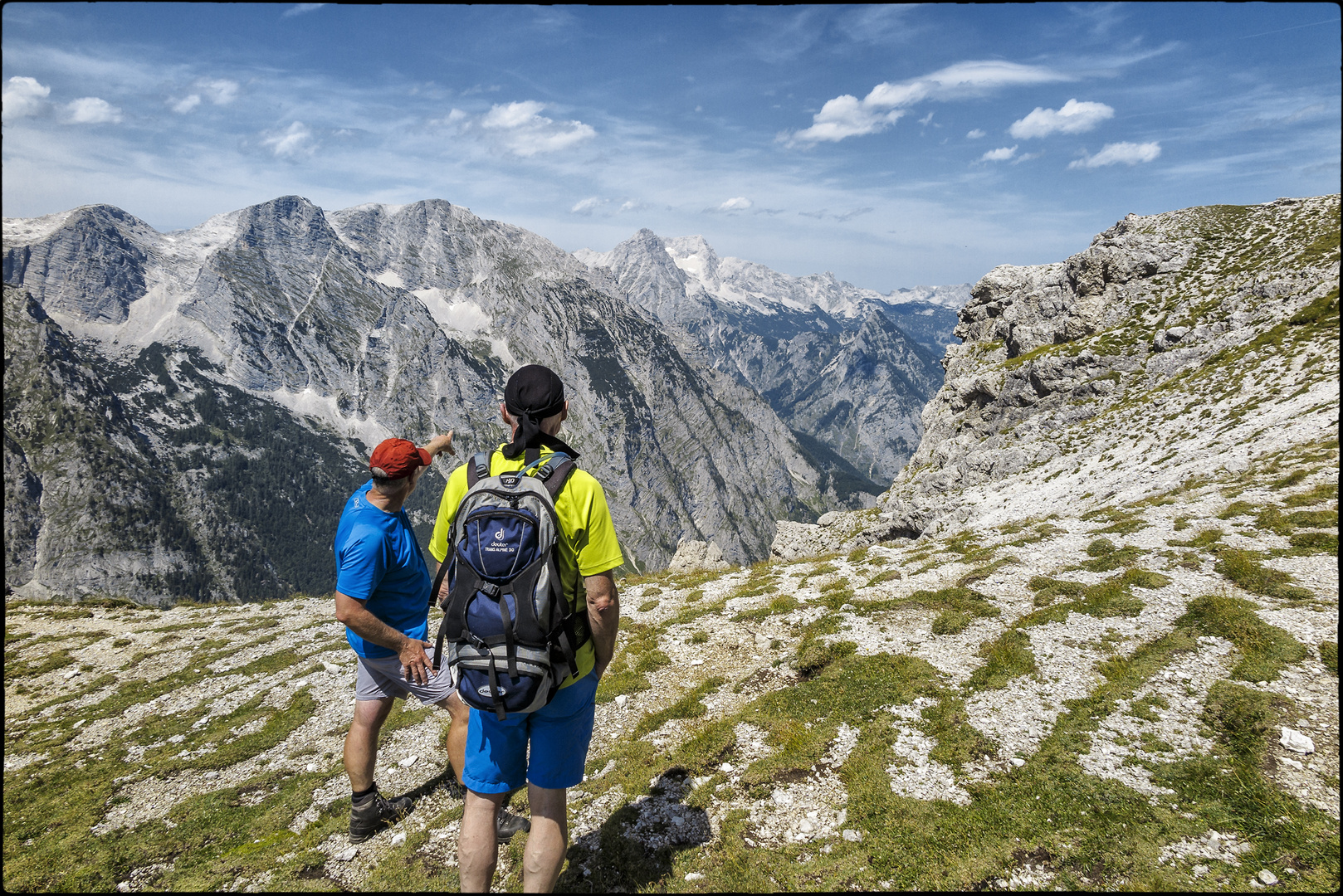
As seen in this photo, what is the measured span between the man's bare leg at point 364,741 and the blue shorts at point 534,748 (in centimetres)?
405

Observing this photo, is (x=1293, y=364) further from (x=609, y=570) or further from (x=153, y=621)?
(x=153, y=621)

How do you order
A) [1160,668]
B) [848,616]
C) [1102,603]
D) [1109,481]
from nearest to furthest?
[1160,668] < [1102,603] < [848,616] < [1109,481]

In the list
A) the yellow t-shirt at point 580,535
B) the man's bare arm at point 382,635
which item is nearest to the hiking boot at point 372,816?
the man's bare arm at point 382,635

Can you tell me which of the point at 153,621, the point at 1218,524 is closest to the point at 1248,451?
the point at 1218,524

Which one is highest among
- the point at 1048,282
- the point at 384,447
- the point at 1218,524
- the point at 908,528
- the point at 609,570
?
the point at 1048,282

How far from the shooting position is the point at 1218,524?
21.6m

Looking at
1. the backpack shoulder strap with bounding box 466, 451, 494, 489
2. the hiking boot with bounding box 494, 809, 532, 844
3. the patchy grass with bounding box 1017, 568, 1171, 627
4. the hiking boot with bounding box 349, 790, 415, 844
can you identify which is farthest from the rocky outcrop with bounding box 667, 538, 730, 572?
the backpack shoulder strap with bounding box 466, 451, 494, 489

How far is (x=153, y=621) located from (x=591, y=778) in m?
27.5

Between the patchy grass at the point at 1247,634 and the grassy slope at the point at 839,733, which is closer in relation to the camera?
the grassy slope at the point at 839,733

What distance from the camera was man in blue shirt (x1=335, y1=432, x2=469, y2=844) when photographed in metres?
9.70

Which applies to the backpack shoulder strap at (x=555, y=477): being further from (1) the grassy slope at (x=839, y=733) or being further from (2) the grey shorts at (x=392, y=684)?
(1) the grassy slope at (x=839, y=733)

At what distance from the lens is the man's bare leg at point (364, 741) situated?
1080 cm

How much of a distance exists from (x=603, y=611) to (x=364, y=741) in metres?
6.60

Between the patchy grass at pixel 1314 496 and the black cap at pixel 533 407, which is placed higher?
the black cap at pixel 533 407
